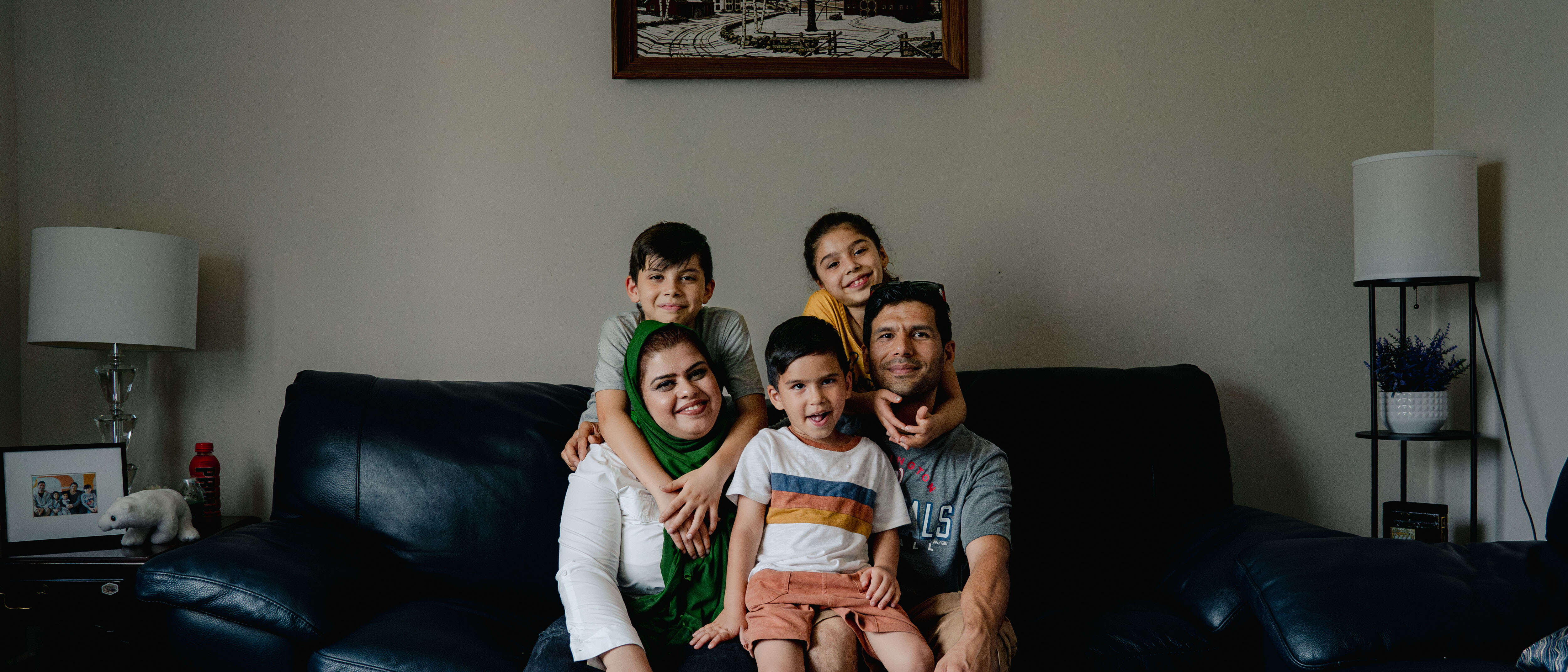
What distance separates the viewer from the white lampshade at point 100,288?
2035 millimetres

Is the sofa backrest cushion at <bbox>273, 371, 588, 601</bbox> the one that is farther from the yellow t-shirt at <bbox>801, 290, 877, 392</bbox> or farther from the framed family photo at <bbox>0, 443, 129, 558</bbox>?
the yellow t-shirt at <bbox>801, 290, 877, 392</bbox>

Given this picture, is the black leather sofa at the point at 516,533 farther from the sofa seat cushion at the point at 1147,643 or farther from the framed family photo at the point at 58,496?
the framed family photo at the point at 58,496

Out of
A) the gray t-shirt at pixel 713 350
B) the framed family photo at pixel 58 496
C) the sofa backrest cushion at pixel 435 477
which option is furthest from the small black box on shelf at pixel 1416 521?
the framed family photo at pixel 58 496

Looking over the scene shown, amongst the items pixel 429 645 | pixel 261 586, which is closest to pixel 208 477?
pixel 261 586

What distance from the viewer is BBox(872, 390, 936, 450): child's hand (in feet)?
5.26

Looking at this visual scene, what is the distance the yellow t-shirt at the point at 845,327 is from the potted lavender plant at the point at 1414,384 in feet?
4.83

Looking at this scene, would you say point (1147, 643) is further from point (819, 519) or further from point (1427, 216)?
point (1427, 216)

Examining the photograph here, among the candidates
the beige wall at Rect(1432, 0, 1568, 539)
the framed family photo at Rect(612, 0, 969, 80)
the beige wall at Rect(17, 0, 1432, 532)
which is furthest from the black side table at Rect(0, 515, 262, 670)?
the beige wall at Rect(1432, 0, 1568, 539)

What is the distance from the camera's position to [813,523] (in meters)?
1.52

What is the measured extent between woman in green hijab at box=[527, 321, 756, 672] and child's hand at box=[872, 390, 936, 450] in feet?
1.07

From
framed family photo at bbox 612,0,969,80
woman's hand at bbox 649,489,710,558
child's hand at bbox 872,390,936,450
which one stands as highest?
framed family photo at bbox 612,0,969,80

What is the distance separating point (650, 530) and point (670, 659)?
0.26 metres

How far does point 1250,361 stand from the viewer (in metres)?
2.54

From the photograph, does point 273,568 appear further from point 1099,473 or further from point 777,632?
point 1099,473
